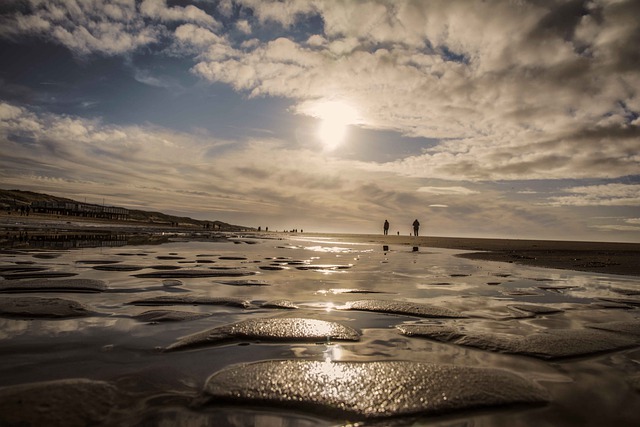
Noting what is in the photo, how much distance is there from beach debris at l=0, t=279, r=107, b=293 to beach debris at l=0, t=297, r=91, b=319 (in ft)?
3.24

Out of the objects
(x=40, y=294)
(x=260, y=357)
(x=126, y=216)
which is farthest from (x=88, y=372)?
(x=126, y=216)

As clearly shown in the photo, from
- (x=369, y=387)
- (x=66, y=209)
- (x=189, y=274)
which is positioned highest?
(x=66, y=209)

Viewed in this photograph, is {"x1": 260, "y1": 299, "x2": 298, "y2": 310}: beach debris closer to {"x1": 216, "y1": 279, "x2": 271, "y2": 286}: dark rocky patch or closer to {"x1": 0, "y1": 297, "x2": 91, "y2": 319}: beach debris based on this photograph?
{"x1": 216, "y1": 279, "x2": 271, "y2": 286}: dark rocky patch

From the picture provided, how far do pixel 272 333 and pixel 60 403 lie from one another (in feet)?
8.22

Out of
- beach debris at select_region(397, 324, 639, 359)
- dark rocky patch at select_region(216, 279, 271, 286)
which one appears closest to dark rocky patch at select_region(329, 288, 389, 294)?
dark rocky patch at select_region(216, 279, 271, 286)

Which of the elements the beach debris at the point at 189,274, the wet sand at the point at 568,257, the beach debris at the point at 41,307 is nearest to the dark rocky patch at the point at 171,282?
the beach debris at the point at 189,274

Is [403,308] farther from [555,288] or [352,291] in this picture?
[555,288]

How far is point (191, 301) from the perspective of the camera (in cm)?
691

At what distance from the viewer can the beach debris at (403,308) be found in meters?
6.42

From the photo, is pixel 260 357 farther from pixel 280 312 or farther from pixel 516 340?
pixel 516 340

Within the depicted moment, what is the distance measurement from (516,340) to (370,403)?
119 inches

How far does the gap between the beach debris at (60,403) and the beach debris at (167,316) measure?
7.61 ft

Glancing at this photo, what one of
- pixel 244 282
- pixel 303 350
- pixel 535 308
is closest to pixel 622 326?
pixel 535 308

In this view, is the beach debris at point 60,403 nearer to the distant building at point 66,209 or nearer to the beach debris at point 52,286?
the beach debris at point 52,286
